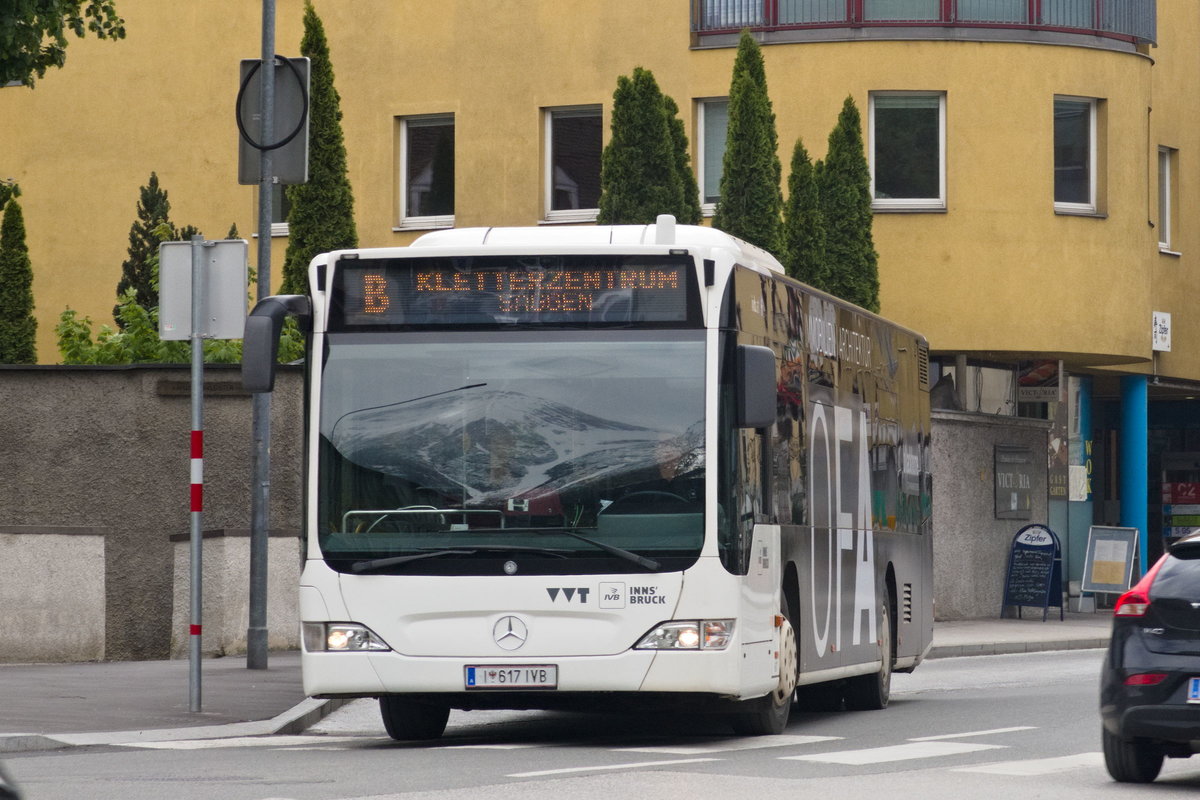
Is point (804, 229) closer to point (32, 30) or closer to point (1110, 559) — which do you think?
point (1110, 559)

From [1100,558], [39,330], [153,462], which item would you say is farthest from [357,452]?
[39,330]

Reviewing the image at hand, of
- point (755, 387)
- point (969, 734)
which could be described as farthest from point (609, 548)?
point (969, 734)

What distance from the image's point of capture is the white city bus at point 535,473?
12.1 meters

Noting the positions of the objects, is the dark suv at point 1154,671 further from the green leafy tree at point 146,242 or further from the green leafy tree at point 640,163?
the green leafy tree at point 146,242

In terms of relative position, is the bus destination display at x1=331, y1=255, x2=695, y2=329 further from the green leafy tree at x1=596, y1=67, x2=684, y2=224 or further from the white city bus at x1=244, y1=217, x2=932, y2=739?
the green leafy tree at x1=596, y1=67, x2=684, y2=224

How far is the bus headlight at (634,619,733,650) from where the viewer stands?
12109 mm

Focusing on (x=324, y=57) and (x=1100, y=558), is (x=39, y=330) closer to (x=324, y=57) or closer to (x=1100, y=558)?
(x=324, y=57)

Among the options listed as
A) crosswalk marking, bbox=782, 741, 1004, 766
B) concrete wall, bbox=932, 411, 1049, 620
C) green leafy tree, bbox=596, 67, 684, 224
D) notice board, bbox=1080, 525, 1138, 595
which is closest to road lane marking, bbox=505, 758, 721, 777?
crosswalk marking, bbox=782, 741, 1004, 766

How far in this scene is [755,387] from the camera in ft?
Answer: 40.2

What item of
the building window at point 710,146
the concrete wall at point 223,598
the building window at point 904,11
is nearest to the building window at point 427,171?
the building window at point 710,146

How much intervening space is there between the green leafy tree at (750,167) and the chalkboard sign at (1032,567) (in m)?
5.94

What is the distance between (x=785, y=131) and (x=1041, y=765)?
19.9 meters

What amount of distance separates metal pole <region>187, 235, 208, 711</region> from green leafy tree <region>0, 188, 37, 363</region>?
13.4m

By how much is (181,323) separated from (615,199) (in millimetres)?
13597
